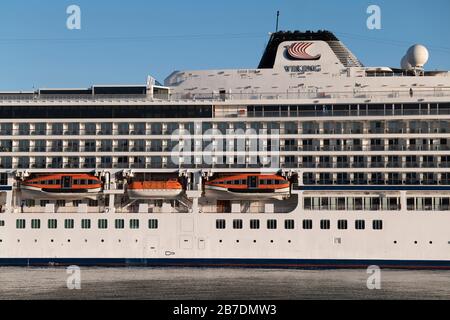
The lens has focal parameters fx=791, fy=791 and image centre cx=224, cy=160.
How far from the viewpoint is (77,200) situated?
149 ft

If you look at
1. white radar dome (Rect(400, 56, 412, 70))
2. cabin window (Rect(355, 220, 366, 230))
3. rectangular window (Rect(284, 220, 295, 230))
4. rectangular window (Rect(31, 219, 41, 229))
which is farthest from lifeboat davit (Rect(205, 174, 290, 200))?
white radar dome (Rect(400, 56, 412, 70))

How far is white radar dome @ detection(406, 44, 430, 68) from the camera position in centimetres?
4816

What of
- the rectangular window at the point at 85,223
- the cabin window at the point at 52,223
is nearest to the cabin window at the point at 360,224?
the rectangular window at the point at 85,223

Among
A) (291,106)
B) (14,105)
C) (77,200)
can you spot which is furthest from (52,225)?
(291,106)

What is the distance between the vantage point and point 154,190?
44.3m

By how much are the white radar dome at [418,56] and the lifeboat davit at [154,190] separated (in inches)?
647

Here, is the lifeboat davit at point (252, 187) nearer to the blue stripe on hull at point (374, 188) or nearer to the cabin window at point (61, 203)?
the blue stripe on hull at point (374, 188)

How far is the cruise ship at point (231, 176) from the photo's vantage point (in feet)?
142

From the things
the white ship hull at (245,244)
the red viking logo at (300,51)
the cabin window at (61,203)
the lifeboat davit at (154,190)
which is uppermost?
the red viking logo at (300,51)

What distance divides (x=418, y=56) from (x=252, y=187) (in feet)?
44.3

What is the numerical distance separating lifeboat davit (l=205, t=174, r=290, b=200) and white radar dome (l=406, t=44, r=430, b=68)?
37.9ft

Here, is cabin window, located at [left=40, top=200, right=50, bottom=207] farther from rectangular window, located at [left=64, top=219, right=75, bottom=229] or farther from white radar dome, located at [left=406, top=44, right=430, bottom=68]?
white radar dome, located at [left=406, top=44, right=430, bottom=68]

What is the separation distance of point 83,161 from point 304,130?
12.8m

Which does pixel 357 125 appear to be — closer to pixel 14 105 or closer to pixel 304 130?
pixel 304 130
